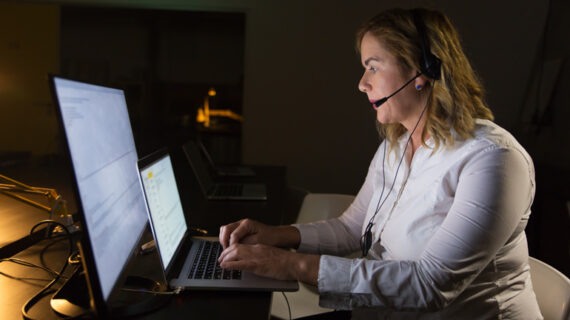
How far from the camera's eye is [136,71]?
13.6 ft

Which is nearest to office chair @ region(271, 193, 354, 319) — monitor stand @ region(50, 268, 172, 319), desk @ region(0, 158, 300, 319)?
desk @ region(0, 158, 300, 319)

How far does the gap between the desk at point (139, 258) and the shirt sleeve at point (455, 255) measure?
199mm

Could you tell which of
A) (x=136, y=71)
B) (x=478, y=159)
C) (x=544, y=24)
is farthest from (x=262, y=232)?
(x=544, y=24)

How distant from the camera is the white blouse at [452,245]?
0.94m

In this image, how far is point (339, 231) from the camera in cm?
144

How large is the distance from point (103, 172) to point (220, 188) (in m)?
1.45

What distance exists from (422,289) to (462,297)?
0.20 meters

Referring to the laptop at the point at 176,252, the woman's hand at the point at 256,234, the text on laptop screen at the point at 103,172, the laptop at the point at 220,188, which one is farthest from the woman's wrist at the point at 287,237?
the laptop at the point at 220,188

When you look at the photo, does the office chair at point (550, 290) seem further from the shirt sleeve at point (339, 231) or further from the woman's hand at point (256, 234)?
the woman's hand at point (256, 234)

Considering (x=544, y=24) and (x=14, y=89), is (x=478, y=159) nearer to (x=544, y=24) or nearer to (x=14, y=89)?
(x=544, y=24)

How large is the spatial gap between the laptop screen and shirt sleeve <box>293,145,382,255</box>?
396mm

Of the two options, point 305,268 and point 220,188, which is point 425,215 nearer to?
point 305,268

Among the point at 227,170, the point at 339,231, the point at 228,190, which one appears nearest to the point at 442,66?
the point at 339,231

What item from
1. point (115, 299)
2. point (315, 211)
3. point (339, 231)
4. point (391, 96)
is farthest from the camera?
point (315, 211)
